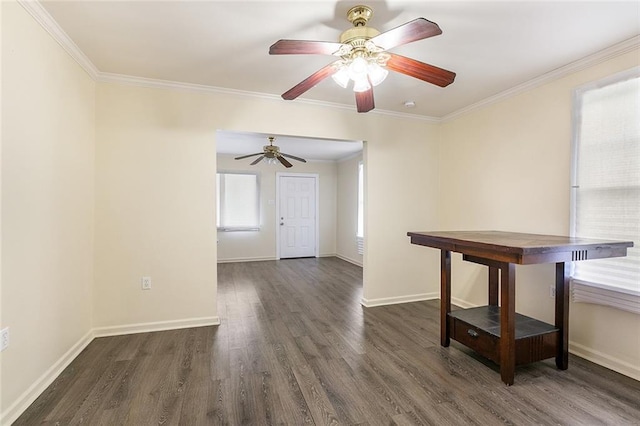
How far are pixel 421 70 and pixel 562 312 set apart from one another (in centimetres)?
200

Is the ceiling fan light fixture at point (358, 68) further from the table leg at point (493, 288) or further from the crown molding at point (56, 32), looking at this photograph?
the table leg at point (493, 288)

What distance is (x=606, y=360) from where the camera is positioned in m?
2.28

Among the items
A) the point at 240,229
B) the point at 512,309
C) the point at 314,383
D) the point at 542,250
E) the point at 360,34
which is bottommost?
the point at 314,383

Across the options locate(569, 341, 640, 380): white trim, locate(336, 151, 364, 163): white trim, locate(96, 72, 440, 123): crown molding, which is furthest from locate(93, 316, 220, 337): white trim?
locate(336, 151, 364, 163): white trim

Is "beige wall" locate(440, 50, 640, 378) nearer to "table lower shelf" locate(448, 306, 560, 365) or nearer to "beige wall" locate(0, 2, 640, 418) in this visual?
"beige wall" locate(0, 2, 640, 418)

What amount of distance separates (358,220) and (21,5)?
5453 millimetres

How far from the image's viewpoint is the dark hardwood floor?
1.73 metres

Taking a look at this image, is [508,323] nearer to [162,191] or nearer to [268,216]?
[162,191]

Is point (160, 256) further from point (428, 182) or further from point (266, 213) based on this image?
point (266, 213)

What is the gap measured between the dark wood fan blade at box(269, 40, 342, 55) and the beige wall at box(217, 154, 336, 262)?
200 inches

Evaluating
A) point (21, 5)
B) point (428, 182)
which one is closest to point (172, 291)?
point (21, 5)

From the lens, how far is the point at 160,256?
2947mm

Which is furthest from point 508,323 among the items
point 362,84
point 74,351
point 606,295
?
point 74,351

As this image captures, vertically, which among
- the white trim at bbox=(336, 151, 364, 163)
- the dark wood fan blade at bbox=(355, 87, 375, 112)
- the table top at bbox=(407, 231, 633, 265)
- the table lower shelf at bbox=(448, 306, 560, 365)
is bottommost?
the table lower shelf at bbox=(448, 306, 560, 365)
